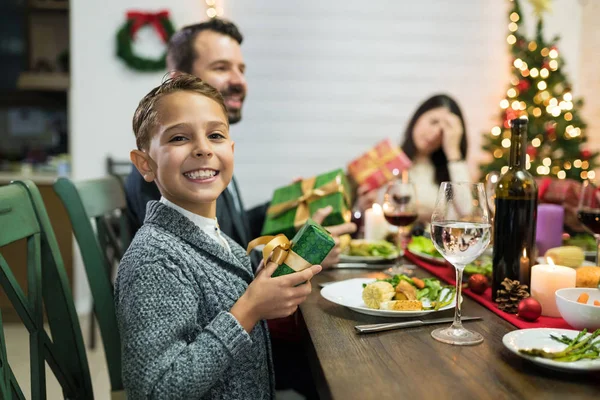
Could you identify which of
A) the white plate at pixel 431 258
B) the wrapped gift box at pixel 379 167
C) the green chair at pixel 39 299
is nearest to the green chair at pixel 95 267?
the green chair at pixel 39 299

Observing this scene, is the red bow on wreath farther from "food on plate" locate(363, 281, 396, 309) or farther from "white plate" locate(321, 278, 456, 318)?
"food on plate" locate(363, 281, 396, 309)

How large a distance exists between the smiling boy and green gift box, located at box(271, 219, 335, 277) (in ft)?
0.06

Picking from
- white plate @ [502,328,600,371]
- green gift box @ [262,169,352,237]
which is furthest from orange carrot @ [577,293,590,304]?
green gift box @ [262,169,352,237]

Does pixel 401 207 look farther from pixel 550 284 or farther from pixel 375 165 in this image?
pixel 375 165

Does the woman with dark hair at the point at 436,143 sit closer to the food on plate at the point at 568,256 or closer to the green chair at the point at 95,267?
the food on plate at the point at 568,256

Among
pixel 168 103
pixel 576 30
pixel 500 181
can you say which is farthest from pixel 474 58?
pixel 168 103

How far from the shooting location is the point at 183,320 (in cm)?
90

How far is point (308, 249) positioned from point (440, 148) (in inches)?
127

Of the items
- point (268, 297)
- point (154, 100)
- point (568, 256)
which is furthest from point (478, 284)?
point (154, 100)

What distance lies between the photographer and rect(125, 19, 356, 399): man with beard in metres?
1.61

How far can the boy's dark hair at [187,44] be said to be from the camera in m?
2.07

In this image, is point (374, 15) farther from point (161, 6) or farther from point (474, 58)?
point (161, 6)

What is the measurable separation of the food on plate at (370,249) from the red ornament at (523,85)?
2.59 m

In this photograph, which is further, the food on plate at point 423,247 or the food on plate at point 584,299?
the food on plate at point 423,247
